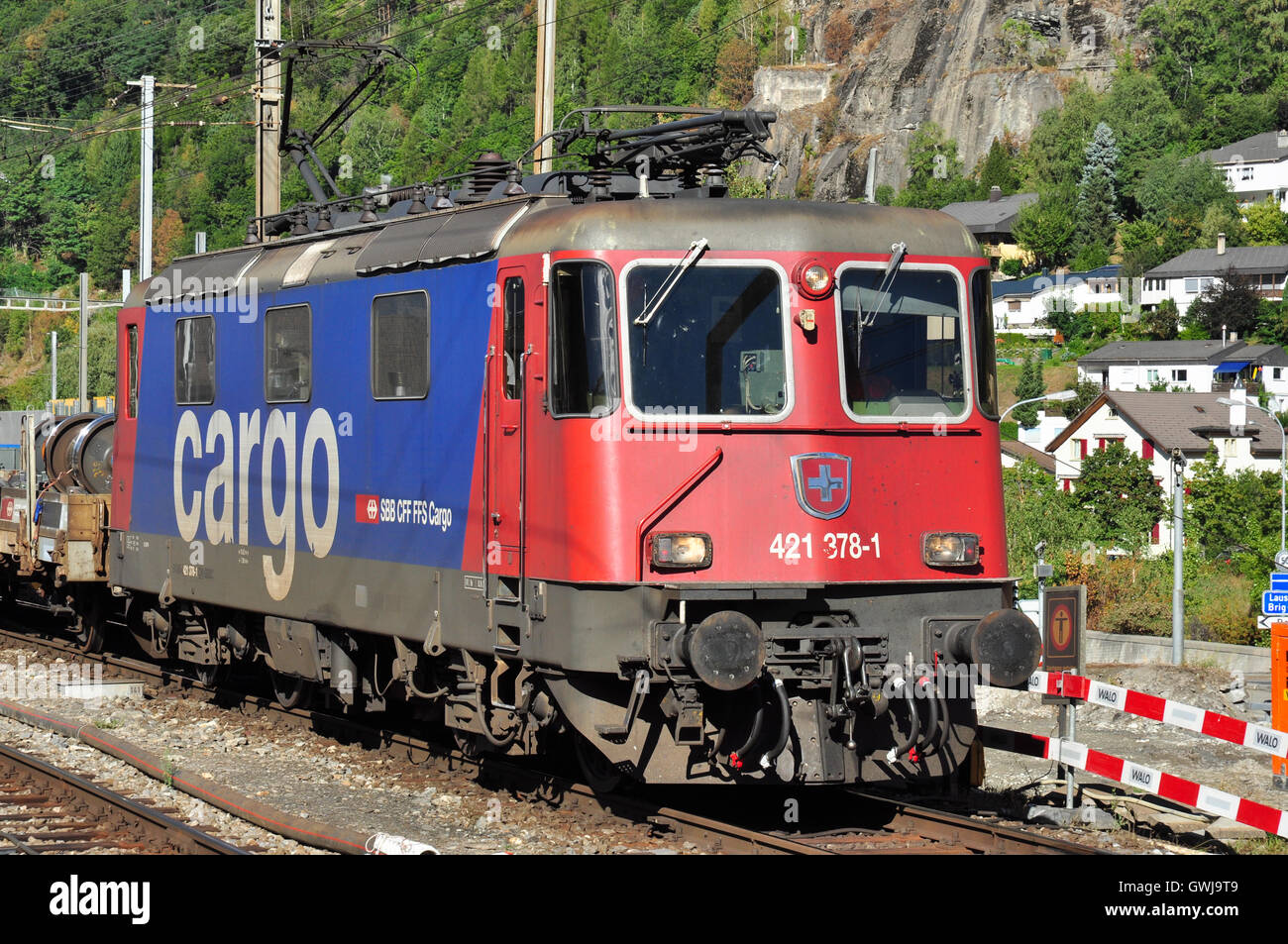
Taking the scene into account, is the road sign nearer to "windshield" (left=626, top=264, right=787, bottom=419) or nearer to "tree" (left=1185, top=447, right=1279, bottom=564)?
"windshield" (left=626, top=264, right=787, bottom=419)

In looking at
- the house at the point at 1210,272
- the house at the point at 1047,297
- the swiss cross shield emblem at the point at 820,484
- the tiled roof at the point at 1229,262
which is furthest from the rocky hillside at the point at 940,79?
the swiss cross shield emblem at the point at 820,484

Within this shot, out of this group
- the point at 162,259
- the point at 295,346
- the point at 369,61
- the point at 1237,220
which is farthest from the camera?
the point at 162,259

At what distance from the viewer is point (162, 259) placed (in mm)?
131875

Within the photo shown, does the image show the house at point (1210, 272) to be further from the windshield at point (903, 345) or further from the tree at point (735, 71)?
the windshield at point (903, 345)

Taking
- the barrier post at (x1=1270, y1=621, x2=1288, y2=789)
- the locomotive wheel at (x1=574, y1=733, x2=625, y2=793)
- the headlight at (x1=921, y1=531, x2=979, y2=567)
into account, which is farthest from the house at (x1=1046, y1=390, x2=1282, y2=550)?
the headlight at (x1=921, y1=531, x2=979, y2=567)

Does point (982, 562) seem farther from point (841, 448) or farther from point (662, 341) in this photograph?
point (662, 341)

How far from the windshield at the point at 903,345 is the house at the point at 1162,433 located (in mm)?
68393

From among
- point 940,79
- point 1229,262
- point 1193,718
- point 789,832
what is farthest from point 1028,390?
point 789,832

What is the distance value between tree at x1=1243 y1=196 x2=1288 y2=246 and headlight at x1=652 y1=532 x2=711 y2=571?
121116mm

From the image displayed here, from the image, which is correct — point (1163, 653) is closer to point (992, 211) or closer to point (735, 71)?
point (992, 211)

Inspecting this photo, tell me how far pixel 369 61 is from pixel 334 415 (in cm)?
588

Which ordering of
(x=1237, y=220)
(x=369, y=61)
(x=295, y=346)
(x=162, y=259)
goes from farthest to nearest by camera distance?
(x=162, y=259), (x=1237, y=220), (x=369, y=61), (x=295, y=346)

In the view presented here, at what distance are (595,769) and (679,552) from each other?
6.94 feet

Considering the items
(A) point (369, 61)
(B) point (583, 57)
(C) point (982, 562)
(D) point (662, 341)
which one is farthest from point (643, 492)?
(B) point (583, 57)
